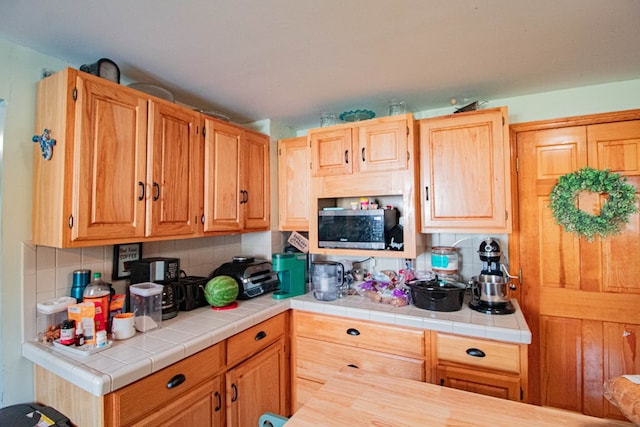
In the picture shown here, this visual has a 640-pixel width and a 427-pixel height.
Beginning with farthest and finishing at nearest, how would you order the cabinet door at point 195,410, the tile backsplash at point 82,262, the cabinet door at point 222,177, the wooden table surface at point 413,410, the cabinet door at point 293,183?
the cabinet door at point 293,183 < the cabinet door at point 222,177 < the tile backsplash at point 82,262 < the cabinet door at point 195,410 < the wooden table surface at point 413,410

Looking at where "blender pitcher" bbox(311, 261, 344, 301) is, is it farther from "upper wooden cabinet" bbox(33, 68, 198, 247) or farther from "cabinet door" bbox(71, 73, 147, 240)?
"cabinet door" bbox(71, 73, 147, 240)

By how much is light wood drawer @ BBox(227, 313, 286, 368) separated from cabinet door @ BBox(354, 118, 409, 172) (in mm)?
1161

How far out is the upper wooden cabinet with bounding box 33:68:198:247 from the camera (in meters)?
1.31

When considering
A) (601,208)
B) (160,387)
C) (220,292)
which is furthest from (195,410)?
(601,208)

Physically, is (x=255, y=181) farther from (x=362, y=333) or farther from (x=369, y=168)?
(x=362, y=333)

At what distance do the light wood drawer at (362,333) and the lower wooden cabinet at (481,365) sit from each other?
12 cm

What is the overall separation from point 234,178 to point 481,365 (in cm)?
183

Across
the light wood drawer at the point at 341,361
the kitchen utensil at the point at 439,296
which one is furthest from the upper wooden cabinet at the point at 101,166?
the kitchen utensil at the point at 439,296

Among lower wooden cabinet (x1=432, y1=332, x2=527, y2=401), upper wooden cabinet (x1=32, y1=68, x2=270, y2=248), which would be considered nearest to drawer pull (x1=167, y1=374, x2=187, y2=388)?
upper wooden cabinet (x1=32, y1=68, x2=270, y2=248)

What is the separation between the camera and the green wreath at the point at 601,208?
1755 mm

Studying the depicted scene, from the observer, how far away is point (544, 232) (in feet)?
6.42

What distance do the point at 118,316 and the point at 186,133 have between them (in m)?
1.04

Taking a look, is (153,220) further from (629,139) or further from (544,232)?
(629,139)

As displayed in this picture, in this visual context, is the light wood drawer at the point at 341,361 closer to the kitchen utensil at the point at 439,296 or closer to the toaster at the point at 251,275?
the kitchen utensil at the point at 439,296
